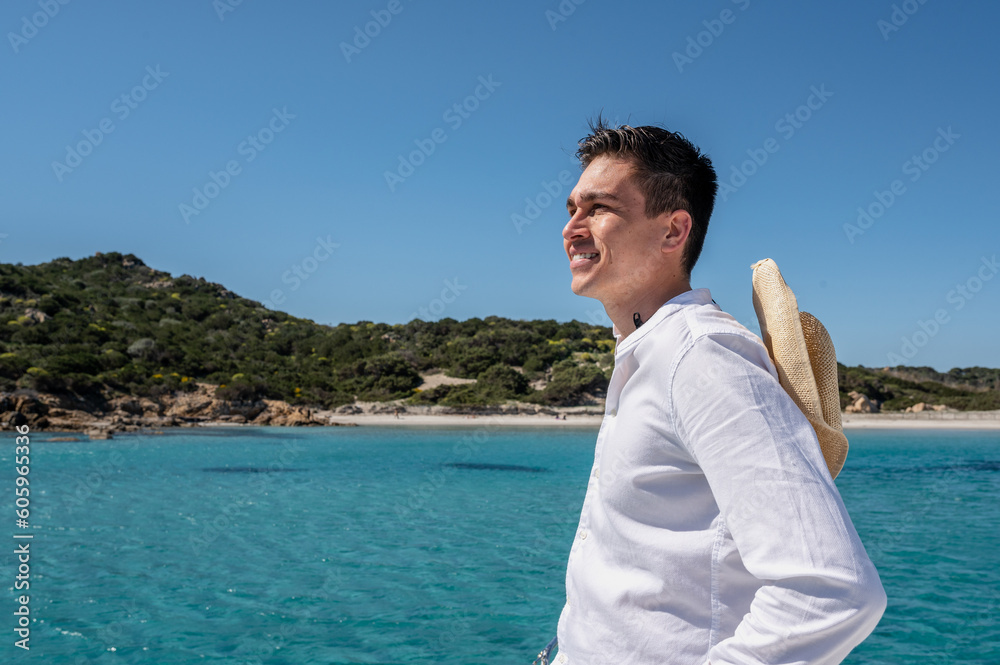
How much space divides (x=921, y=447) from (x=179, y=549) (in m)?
27.1

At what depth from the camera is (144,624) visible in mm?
5703

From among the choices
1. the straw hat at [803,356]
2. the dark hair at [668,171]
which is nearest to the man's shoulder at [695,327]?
the straw hat at [803,356]

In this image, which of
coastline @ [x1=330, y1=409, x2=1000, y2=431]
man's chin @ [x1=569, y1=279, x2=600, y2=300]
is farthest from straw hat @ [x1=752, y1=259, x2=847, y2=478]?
coastline @ [x1=330, y1=409, x2=1000, y2=431]

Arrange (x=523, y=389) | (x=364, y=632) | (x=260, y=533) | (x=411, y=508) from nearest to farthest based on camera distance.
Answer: (x=364, y=632)
(x=260, y=533)
(x=411, y=508)
(x=523, y=389)

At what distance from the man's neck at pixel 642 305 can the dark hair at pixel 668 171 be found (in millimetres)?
46

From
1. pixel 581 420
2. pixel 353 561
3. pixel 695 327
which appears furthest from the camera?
pixel 581 420

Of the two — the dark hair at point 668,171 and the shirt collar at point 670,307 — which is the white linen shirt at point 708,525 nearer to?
the shirt collar at point 670,307

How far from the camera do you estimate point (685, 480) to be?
988 mm

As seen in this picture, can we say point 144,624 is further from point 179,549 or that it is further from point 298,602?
point 179,549

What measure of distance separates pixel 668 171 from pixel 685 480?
1.93 feet

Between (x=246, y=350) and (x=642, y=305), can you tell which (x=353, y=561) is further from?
(x=246, y=350)

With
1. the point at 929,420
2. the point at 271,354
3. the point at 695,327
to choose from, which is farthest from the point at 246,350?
the point at 695,327

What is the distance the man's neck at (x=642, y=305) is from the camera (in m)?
1.25

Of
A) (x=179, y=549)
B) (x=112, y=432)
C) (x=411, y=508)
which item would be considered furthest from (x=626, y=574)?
(x=112, y=432)
